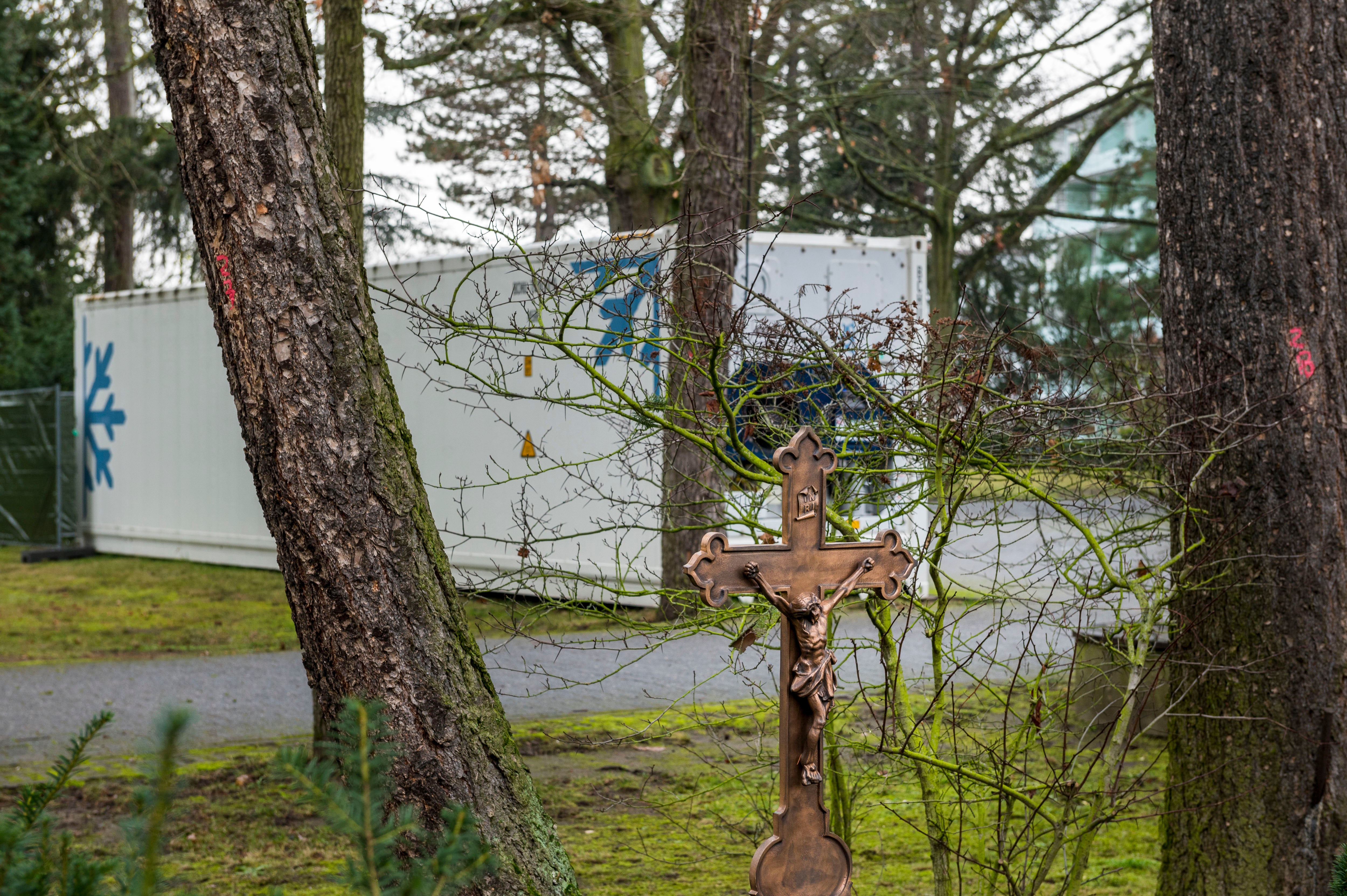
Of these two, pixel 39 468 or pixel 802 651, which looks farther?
pixel 39 468

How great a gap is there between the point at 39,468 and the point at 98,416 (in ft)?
5.85

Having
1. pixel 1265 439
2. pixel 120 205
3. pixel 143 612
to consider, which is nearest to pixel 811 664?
pixel 1265 439

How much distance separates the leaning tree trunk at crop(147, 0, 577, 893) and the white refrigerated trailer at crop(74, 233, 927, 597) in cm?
179

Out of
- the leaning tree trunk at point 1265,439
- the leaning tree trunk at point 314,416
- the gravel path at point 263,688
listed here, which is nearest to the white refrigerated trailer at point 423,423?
the gravel path at point 263,688

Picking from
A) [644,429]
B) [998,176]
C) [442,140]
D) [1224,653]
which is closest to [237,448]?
[442,140]

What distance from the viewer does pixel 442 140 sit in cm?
1933

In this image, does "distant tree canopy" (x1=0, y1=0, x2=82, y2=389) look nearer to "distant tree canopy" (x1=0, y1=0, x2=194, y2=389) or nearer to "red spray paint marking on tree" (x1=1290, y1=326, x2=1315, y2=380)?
"distant tree canopy" (x1=0, y1=0, x2=194, y2=389)

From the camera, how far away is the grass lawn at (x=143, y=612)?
9.93m

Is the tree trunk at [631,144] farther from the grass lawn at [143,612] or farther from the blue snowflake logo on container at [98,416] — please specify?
the blue snowflake logo on container at [98,416]

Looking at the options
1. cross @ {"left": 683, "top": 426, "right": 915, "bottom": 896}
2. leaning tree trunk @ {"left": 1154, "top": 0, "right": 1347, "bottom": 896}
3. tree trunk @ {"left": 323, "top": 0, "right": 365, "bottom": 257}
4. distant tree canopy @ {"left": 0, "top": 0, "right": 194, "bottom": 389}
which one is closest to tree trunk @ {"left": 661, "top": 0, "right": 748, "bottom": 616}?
tree trunk @ {"left": 323, "top": 0, "right": 365, "bottom": 257}

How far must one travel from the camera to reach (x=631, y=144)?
13.1 metres

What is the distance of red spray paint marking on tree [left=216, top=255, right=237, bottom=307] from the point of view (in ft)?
10.2

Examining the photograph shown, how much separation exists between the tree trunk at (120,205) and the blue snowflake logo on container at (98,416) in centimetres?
683

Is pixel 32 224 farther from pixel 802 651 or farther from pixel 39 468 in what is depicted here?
pixel 802 651
